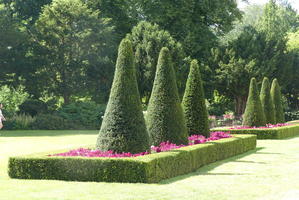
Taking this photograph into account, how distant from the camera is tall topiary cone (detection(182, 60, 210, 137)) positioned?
18578mm

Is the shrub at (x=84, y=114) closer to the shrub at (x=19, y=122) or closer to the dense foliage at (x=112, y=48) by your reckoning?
the dense foliage at (x=112, y=48)

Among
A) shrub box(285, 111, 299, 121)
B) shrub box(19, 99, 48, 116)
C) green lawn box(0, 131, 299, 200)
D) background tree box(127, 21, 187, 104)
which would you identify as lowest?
green lawn box(0, 131, 299, 200)

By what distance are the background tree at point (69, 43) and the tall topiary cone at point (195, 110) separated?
23147mm

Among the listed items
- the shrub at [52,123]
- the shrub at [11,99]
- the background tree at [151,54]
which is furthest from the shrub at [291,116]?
the shrub at [11,99]

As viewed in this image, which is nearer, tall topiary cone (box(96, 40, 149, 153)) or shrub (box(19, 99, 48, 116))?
tall topiary cone (box(96, 40, 149, 153))

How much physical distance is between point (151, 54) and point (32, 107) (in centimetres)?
1034

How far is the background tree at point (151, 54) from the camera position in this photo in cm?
3988

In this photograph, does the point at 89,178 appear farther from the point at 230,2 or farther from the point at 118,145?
the point at 230,2

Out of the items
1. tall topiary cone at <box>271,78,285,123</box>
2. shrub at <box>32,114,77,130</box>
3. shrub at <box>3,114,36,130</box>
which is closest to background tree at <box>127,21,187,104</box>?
shrub at <box>32,114,77,130</box>

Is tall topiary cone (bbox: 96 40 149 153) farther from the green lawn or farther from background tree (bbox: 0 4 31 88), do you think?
background tree (bbox: 0 4 31 88)

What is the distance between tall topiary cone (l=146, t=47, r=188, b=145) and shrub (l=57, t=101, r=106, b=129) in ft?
77.2

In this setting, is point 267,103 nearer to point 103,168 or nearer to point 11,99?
point 11,99

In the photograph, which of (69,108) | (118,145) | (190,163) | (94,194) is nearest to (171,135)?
(190,163)

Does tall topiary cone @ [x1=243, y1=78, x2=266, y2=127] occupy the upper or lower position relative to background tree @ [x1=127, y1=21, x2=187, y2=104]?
lower
